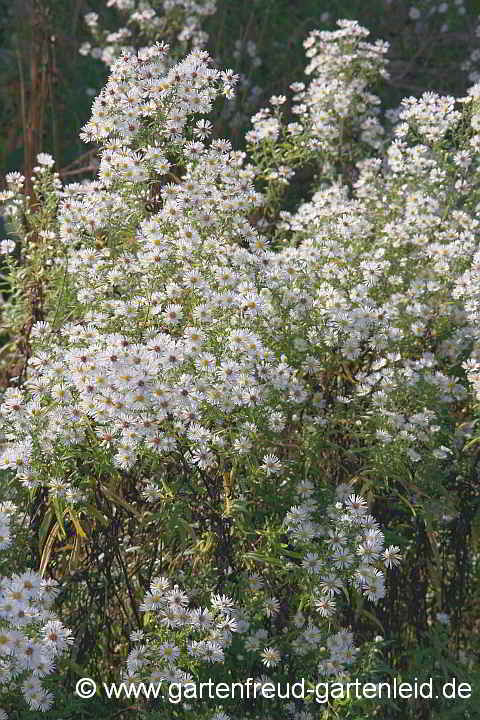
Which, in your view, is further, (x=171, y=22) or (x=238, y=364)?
(x=171, y=22)

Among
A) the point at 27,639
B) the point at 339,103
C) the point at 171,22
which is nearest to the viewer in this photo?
the point at 27,639

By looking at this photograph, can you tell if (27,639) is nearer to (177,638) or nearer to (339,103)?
(177,638)

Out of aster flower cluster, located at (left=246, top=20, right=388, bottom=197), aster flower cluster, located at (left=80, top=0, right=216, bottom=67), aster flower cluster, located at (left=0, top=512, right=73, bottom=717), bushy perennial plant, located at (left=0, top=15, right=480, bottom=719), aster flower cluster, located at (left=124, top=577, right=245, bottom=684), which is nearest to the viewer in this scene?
aster flower cluster, located at (left=0, top=512, right=73, bottom=717)

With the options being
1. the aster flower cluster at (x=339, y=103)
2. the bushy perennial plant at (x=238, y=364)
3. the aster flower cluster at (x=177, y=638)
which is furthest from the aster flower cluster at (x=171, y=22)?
the aster flower cluster at (x=177, y=638)

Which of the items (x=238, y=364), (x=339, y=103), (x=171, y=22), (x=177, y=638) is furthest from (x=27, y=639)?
(x=171, y=22)

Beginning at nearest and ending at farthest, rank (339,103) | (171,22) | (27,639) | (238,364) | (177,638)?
(27,639) < (177,638) < (238,364) < (339,103) < (171,22)

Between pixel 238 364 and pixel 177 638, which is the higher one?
pixel 238 364

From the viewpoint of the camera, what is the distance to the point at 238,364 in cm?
227

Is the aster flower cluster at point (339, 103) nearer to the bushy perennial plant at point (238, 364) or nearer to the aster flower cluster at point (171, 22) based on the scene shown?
the bushy perennial plant at point (238, 364)

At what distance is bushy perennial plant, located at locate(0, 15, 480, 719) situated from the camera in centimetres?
215

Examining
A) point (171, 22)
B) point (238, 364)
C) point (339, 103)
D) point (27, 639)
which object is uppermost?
point (171, 22)

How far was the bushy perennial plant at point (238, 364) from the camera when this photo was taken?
84.7 inches

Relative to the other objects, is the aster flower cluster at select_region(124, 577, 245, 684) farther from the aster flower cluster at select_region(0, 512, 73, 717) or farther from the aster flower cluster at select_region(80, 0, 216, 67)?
the aster flower cluster at select_region(80, 0, 216, 67)

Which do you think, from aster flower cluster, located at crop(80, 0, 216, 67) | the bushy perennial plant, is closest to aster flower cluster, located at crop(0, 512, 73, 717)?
the bushy perennial plant
